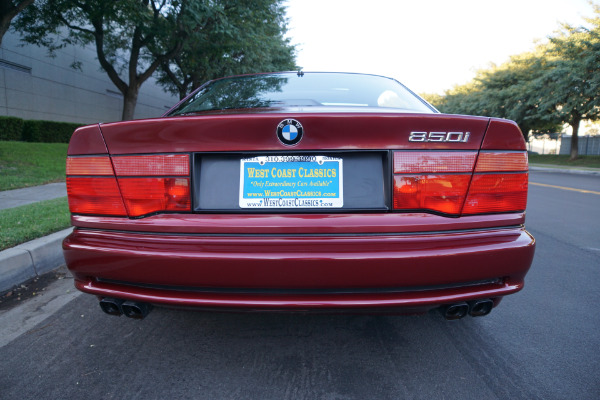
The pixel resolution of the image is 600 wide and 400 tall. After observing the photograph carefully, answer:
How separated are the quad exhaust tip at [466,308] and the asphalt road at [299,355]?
0.36 meters

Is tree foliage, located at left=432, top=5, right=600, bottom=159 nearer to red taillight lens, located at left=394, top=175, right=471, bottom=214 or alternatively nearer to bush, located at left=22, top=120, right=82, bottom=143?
red taillight lens, located at left=394, top=175, right=471, bottom=214

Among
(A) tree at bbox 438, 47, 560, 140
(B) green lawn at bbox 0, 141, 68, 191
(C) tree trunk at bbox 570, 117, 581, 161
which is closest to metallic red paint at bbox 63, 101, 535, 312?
(B) green lawn at bbox 0, 141, 68, 191

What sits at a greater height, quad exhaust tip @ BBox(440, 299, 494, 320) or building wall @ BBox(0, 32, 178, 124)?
building wall @ BBox(0, 32, 178, 124)

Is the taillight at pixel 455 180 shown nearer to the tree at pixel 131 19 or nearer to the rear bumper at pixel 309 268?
the rear bumper at pixel 309 268

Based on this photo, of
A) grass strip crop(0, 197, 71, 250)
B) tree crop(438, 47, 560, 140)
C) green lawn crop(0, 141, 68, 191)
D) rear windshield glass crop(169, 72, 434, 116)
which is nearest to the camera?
rear windshield glass crop(169, 72, 434, 116)

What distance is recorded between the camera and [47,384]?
1.76 metres

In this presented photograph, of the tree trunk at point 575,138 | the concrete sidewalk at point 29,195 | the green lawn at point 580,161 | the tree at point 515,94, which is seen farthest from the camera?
the tree at point 515,94

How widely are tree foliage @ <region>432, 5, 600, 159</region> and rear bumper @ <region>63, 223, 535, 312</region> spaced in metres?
25.5

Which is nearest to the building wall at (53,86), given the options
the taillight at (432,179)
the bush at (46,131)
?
the bush at (46,131)

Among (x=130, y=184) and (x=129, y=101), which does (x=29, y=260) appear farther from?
(x=129, y=101)

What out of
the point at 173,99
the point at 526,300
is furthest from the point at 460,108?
the point at 526,300

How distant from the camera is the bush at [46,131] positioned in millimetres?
14836

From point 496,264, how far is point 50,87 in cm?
2089

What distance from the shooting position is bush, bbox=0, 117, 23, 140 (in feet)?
43.8
